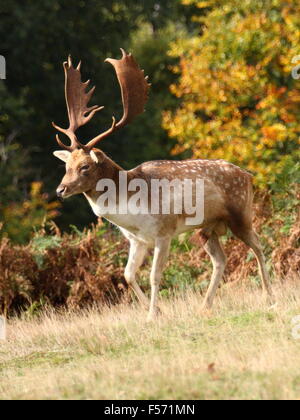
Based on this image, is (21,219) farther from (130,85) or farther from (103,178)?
(103,178)

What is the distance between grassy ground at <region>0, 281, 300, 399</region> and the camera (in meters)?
6.25

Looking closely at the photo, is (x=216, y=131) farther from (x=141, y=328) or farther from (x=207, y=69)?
(x=141, y=328)

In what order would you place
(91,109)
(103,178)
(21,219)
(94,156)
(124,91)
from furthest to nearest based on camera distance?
(21,219), (124,91), (91,109), (103,178), (94,156)

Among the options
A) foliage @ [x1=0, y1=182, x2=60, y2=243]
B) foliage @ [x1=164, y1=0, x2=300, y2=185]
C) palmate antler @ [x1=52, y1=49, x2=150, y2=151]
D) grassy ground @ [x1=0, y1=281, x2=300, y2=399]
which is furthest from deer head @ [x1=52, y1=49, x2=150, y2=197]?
foliage @ [x1=164, y1=0, x2=300, y2=185]

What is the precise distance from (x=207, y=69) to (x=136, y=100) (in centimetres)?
1113

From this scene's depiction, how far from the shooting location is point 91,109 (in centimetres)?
961

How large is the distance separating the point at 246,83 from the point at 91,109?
10.8 metres

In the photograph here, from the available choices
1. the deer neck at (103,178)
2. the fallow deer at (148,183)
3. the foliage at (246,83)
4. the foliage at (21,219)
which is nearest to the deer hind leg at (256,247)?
the fallow deer at (148,183)

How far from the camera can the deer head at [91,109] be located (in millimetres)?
9031

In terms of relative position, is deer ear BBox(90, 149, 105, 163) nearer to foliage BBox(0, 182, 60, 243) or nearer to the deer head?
the deer head

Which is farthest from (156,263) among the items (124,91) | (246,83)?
(246,83)

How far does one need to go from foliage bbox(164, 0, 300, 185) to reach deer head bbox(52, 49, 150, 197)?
7911 mm

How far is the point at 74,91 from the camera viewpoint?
390 inches
